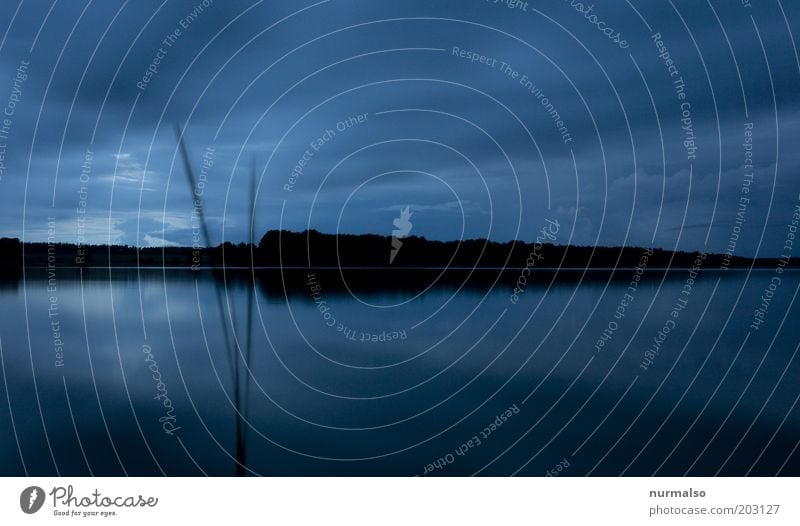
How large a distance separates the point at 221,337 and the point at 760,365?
24951mm

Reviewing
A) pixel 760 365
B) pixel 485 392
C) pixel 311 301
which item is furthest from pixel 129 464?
pixel 311 301

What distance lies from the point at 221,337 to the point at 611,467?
806 inches

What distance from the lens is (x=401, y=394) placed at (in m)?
21.6

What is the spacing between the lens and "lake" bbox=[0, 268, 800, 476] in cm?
1494

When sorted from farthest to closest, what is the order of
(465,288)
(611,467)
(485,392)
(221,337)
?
1. (465,288)
2. (221,337)
3. (485,392)
4. (611,467)

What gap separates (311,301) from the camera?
49.5m

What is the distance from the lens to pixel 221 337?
97.0ft

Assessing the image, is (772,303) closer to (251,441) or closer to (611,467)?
(611,467)

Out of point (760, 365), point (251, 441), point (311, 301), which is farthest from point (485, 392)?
point (311, 301)

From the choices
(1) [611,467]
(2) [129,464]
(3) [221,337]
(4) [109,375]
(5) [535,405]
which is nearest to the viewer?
(2) [129,464]

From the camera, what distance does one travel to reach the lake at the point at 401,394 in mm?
14938

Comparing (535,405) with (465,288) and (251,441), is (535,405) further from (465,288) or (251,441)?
(465,288)

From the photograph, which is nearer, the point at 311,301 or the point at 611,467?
the point at 611,467

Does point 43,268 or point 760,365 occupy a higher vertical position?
point 43,268
